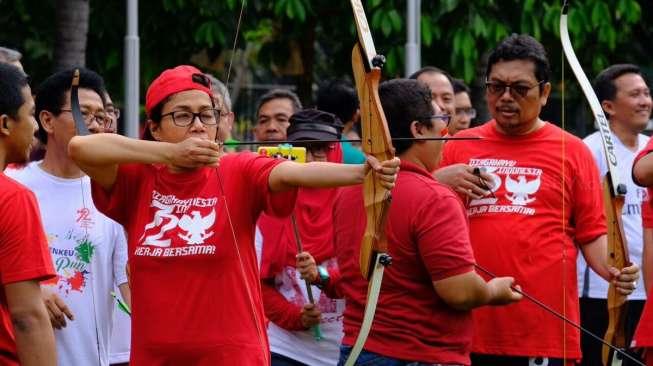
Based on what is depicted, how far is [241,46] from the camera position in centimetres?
1432

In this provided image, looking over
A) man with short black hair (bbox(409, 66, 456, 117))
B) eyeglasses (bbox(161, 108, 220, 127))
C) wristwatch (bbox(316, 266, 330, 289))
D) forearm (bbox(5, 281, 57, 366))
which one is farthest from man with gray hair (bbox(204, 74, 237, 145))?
man with short black hair (bbox(409, 66, 456, 117))

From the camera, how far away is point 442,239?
14.4 ft

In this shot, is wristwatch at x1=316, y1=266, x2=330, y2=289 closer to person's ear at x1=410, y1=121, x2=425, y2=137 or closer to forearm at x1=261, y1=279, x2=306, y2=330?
forearm at x1=261, y1=279, x2=306, y2=330

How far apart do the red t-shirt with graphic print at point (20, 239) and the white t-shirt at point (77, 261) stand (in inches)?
38.1

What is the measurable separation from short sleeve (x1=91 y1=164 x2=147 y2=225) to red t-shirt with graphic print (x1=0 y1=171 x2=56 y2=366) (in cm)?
39

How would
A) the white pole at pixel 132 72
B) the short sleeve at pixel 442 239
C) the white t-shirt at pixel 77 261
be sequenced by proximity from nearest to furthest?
1. the short sleeve at pixel 442 239
2. the white t-shirt at pixel 77 261
3. the white pole at pixel 132 72

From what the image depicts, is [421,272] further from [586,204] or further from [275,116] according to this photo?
[275,116]

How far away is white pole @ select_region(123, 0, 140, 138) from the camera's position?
9078mm

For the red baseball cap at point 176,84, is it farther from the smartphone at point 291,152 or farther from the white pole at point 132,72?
the white pole at point 132,72

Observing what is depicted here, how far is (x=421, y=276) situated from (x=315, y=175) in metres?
0.66

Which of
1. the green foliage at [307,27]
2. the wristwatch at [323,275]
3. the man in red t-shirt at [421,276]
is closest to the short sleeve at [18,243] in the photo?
the man in red t-shirt at [421,276]

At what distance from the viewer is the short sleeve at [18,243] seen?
13.2ft

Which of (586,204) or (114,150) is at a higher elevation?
(114,150)

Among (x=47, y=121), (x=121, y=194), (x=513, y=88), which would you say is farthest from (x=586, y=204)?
(x=47, y=121)
